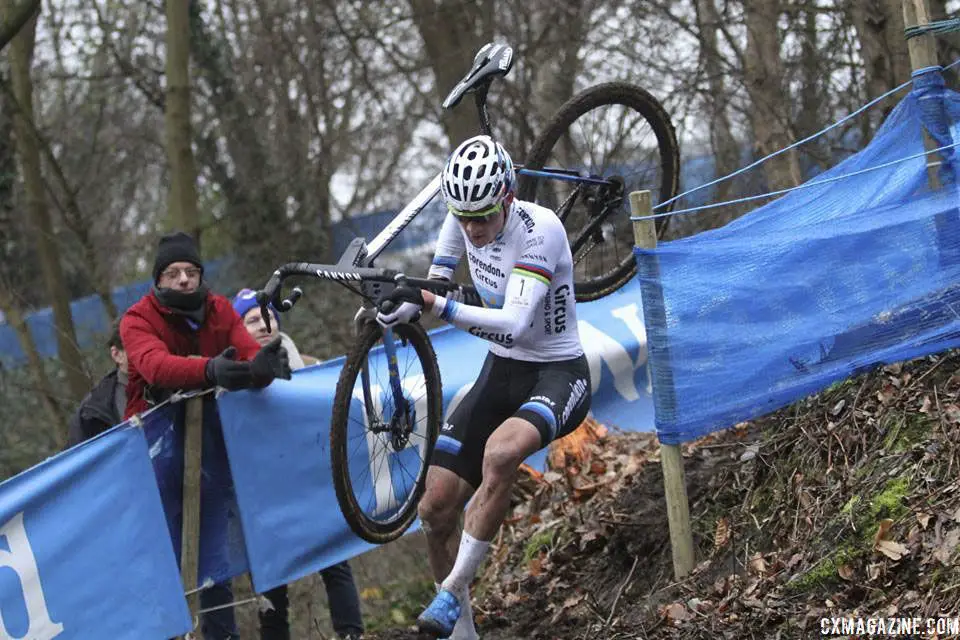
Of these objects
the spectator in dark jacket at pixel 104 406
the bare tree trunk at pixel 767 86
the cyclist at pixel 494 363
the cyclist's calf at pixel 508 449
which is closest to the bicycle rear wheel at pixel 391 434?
the cyclist at pixel 494 363

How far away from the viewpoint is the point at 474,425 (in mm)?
5871

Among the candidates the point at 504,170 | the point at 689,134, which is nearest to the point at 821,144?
the point at 689,134

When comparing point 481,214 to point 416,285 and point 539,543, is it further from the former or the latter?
point 539,543

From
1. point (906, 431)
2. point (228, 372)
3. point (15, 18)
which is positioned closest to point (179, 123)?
point (15, 18)

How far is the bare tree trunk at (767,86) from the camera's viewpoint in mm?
9789

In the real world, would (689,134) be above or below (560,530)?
above

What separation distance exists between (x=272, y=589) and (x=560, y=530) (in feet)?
5.73

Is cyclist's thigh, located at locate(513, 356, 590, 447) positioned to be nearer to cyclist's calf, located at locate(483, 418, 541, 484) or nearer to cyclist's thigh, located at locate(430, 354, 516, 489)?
cyclist's calf, located at locate(483, 418, 541, 484)

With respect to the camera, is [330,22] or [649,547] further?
[330,22]

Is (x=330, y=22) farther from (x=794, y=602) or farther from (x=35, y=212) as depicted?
(x=794, y=602)

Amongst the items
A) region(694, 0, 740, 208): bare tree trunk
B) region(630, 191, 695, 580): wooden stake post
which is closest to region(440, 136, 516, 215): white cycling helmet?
region(630, 191, 695, 580): wooden stake post

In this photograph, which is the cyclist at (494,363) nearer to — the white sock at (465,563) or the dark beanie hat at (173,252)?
the white sock at (465,563)

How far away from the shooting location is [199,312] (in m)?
6.56

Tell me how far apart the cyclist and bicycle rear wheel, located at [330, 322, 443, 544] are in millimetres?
477
